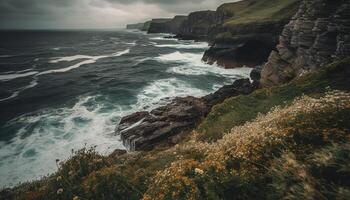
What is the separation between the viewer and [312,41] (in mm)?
27109

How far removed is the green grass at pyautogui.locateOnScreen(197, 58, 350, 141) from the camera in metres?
14.7

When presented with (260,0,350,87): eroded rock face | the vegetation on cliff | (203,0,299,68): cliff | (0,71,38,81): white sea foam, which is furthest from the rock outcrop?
the vegetation on cliff

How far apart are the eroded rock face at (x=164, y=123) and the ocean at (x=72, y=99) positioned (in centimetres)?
166

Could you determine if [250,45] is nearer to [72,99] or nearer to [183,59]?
[183,59]

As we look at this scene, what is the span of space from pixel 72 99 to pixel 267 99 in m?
29.4

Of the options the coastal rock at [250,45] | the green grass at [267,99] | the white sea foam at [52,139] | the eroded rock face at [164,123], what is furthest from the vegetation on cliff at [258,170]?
the coastal rock at [250,45]

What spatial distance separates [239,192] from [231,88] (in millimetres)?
25282

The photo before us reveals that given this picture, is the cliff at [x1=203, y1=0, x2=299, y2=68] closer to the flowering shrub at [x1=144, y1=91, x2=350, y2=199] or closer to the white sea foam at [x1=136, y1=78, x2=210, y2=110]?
the white sea foam at [x1=136, y1=78, x2=210, y2=110]

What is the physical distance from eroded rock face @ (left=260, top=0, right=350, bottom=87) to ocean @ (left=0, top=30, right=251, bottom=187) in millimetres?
10861

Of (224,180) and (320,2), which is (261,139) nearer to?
(224,180)

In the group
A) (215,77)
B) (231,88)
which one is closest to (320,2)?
(231,88)

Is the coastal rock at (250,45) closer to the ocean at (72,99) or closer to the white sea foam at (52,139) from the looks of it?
the ocean at (72,99)

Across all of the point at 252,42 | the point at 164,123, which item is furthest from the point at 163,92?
the point at 252,42

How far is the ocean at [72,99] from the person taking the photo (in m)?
21.9
